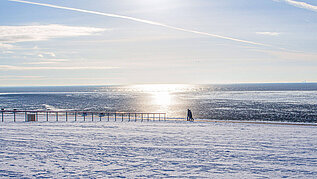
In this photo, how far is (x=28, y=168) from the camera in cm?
933

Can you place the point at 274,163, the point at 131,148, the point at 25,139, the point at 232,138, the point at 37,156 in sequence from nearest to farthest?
the point at 274,163 → the point at 37,156 → the point at 131,148 → the point at 25,139 → the point at 232,138

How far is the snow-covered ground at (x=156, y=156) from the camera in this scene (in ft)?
29.3

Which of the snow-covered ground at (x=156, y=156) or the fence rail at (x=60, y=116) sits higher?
the snow-covered ground at (x=156, y=156)

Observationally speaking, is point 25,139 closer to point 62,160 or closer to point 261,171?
point 62,160

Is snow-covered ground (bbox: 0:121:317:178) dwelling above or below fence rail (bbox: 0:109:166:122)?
above

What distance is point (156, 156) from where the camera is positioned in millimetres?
11016

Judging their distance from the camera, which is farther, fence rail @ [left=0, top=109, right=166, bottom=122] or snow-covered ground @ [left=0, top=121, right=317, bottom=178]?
fence rail @ [left=0, top=109, right=166, bottom=122]

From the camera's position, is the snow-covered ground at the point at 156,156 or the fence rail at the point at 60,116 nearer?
the snow-covered ground at the point at 156,156

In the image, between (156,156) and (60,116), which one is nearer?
(156,156)

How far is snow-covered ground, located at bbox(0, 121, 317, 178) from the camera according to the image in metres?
8.95

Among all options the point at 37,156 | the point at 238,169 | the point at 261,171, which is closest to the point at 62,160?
the point at 37,156

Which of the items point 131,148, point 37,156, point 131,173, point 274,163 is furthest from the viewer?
point 131,148

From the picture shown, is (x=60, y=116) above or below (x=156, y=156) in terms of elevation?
below

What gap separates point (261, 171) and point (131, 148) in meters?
5.40
